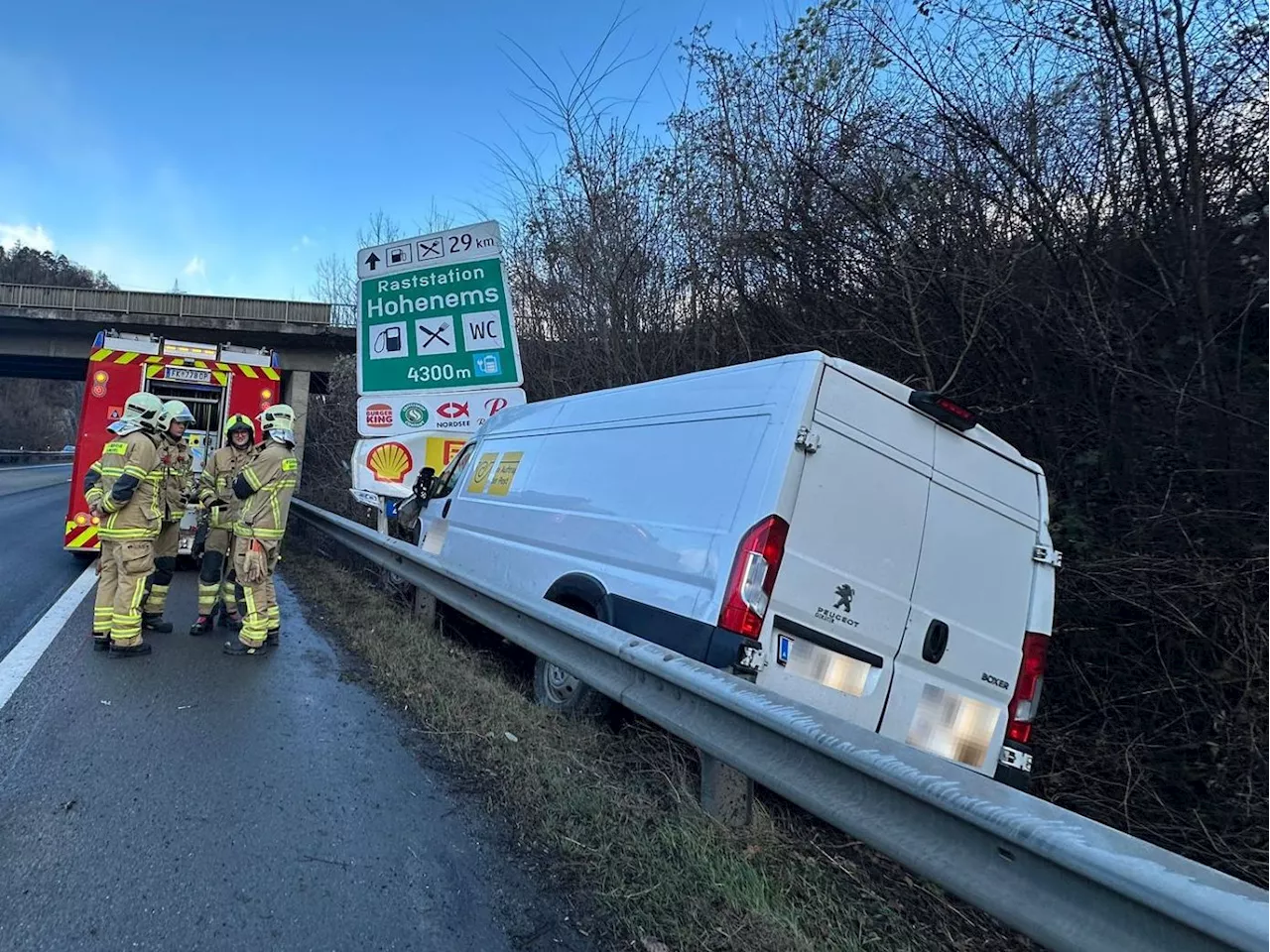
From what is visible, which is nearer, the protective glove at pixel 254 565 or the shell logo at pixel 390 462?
the protective glove at pixel 254 565

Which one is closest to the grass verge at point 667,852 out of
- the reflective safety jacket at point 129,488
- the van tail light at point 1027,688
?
the van tail light at point 1027,688

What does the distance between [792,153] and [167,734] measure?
6.36 meters

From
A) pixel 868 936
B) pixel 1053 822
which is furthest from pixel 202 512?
pixel 1053 822

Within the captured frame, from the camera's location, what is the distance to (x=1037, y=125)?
229 inches

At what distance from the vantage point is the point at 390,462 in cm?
891

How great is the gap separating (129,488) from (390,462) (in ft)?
10.8

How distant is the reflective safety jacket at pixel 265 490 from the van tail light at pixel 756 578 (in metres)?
4.13

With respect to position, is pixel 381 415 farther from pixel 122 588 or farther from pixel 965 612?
pixel 965 612

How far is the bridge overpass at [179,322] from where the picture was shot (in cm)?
2322

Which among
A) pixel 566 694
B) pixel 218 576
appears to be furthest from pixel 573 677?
pixel 218 576

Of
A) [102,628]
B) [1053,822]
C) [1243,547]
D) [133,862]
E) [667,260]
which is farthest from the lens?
[667,260]

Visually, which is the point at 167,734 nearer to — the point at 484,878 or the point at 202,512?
the point at 484,878

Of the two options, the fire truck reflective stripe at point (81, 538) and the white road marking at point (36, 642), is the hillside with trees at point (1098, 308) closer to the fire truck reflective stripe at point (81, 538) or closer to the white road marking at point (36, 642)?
the white road marking at point (36, 642)

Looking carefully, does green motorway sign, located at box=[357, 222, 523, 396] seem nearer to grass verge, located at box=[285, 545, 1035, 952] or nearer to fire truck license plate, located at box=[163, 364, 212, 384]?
fire truck license plate, located at box=[163, 364, 212, 384]
